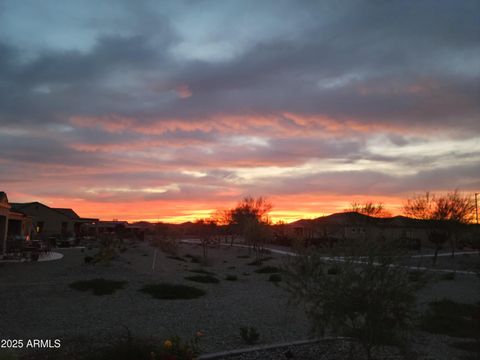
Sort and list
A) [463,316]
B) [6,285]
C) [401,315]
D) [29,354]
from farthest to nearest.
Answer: [6,285]
[463,316]
[29,354]
[401,315]

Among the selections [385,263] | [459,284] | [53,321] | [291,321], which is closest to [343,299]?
[385,263]

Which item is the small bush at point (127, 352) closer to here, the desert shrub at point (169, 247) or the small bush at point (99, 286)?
the small bush at point (99, 286)

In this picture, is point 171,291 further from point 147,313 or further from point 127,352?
point 127,352

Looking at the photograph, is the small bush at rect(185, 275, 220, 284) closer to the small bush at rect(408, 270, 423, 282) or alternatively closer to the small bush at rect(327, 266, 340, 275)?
the small bush at rect(327, 266, 340, 275)

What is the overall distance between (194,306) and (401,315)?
25.2 ft

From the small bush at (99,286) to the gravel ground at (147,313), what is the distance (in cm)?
30

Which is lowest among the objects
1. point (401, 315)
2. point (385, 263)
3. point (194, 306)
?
point (194, 306)

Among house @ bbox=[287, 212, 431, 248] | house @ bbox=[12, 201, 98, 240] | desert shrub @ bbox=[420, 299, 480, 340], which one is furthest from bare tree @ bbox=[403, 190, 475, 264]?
house @ bbox=[12, 201, 98, 240]

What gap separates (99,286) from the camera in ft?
47.8

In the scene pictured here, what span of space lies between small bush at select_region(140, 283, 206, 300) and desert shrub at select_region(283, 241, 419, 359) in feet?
27.8

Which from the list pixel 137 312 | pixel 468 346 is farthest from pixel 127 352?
pixel 468 346

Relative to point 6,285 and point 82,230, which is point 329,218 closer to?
point 82,230

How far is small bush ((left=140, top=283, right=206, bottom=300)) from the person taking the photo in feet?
45.3

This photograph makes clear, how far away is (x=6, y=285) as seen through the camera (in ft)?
47.7
